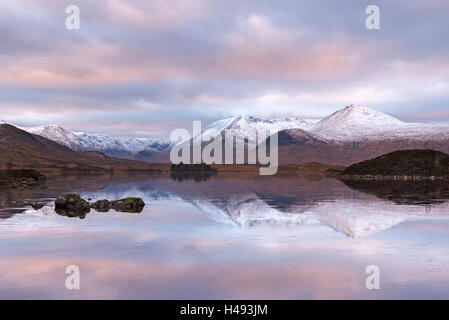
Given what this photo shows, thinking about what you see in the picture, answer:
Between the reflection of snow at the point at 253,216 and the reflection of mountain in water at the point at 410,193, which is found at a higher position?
the reflection of mountain in water at the point at 410,193

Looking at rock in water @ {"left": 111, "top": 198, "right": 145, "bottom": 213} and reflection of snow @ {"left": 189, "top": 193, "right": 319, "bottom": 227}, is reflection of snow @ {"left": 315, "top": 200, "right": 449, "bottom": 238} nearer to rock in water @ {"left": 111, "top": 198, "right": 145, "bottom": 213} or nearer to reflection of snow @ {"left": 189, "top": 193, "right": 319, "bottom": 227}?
reflection of snow @ {"left": 189, "top": 193, "right": 319, "bottom": 227}

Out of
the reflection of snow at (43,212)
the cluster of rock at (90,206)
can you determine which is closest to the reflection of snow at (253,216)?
the cluster of rock at (90,206)

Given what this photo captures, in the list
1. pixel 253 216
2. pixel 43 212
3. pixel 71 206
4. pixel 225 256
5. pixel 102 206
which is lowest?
pixel 225 256

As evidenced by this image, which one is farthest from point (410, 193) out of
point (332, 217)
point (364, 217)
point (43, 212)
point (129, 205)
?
point (43, 212)

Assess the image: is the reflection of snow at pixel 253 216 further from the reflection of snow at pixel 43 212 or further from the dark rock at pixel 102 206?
the reflection of snow at pixel 43 212

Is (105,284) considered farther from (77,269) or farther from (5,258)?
(5,258)

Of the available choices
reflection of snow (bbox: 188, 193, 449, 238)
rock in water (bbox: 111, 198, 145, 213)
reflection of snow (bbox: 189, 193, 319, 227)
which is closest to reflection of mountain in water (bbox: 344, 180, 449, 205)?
reflection of snow (bbox: 188, 193, 449, 238)

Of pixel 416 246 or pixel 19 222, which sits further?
pixel 19 222

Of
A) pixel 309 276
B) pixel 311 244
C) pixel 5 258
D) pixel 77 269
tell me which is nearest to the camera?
pixel 309 276

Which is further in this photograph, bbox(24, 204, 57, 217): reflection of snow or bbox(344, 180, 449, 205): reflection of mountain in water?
bbox(344, 180, 449, 205): reflection of mountain in water

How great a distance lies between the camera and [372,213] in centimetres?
5350

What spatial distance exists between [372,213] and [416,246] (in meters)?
22.3

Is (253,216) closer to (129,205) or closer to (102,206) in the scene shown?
(129,205)
